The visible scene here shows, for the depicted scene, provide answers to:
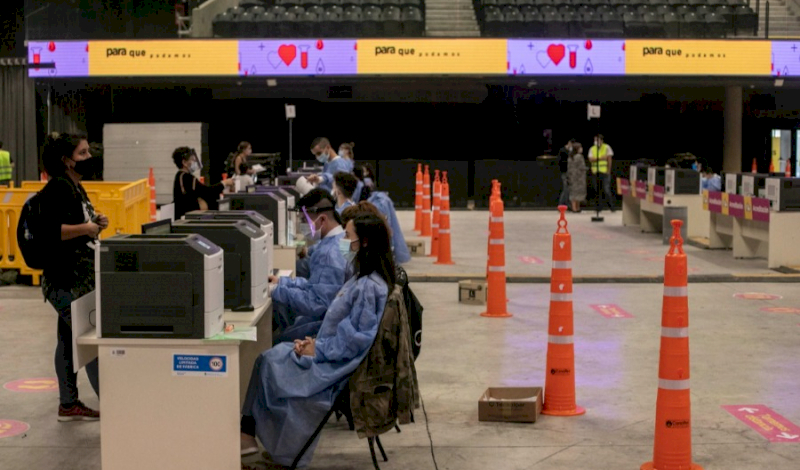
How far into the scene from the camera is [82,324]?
6035 mm

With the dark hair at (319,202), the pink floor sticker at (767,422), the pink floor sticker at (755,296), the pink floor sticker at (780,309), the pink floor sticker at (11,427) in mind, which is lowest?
the pink floor sticker at (11,427)

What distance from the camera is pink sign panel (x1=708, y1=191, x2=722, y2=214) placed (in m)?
17.9

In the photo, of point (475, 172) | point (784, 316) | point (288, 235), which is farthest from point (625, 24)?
point (288, 235)

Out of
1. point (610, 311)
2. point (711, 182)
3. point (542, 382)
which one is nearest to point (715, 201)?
point (711, 182)

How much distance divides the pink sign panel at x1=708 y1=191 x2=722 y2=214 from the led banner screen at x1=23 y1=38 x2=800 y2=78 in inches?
336

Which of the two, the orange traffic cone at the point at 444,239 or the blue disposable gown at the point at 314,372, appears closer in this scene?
the blue disposable gown at the point at 314,372

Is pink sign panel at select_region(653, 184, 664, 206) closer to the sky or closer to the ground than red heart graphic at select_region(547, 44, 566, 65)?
closer to the ground

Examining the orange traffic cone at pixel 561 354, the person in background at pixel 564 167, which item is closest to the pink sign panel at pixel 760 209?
the orange traffic cone at pixel 561 354

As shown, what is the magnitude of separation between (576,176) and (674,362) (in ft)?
69.4

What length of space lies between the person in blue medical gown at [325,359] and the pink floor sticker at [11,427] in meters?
2.01

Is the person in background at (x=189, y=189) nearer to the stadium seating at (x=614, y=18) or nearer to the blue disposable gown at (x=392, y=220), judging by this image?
the blue disposable gown at (x=392, y=220)

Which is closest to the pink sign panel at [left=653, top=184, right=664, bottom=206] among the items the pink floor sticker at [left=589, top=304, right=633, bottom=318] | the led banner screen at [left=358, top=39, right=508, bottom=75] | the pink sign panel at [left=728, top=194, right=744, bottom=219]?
the pink sign panel at [left=728, top=194, right=744, bottom=219]

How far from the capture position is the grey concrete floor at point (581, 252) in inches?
628

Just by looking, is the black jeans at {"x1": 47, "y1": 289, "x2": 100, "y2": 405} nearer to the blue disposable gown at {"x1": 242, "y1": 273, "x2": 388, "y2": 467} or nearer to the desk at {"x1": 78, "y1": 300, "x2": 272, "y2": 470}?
the desk at {"x1": 78, "y1": 300, "x2": 272, "y2": 470}
